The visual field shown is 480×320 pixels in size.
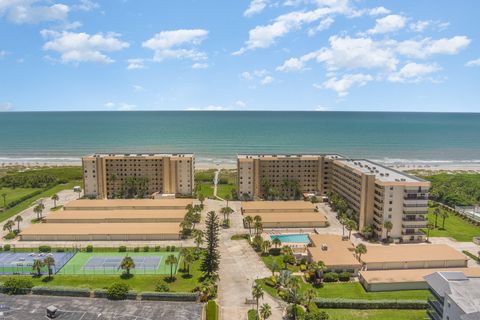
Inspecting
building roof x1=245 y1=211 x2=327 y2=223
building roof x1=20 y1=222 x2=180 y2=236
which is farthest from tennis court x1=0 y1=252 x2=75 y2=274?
building roof x1=245 y1=211 x2=327 y2=223

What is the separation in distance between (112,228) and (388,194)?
50565 mm

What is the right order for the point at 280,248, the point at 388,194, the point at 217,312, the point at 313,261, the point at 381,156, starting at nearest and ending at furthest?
the point at 217,312 < the point at 313,261 < the point at 280,248 < the point at 388,194 < the point at 381,156

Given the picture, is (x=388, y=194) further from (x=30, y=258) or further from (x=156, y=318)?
(x=30, y=258)

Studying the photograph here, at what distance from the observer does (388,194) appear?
229 ft

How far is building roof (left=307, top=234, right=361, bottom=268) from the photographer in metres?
57.0

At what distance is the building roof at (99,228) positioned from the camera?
2773 inches

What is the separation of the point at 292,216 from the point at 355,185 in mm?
14423

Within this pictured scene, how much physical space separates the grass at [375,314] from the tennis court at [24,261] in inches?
1557

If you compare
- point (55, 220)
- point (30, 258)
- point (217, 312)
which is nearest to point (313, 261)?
point (217, 312)

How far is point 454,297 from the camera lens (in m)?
35.9

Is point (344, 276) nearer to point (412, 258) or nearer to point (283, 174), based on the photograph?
point (412, 258)

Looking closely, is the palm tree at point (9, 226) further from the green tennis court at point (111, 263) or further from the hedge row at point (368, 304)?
the hedge row at point (368, 304)

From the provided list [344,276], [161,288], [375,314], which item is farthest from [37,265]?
[375,314]

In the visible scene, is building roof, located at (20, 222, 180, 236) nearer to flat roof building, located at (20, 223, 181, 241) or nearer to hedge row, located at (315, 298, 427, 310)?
flat roof building, located at (20, 223, 181, 241)
